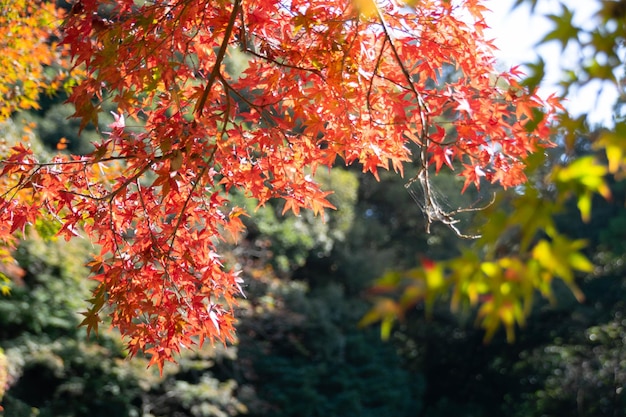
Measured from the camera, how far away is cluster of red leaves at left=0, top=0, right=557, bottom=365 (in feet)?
6.78

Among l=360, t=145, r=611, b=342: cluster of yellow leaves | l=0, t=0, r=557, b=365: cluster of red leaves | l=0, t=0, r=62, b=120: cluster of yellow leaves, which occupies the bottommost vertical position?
l=360, t=145, r=611, b=342: cluster of yellow leaves

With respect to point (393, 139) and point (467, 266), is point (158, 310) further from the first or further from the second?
→ point (467, 266)

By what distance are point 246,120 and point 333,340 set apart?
266 inches

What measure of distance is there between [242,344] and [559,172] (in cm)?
756

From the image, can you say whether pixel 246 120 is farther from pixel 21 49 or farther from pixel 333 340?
pixel 333 340

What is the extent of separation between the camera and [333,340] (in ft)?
28.7

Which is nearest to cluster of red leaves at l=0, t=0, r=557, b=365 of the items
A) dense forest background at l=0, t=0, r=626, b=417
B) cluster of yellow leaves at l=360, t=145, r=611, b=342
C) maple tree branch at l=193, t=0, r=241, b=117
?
maple tree branch at l=193, t=0, r=241, b=117

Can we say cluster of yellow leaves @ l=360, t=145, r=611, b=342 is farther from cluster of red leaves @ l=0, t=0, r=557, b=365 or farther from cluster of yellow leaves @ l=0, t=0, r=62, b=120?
cluster of yellow leaves @ l=0, t=0, r=62, b=120

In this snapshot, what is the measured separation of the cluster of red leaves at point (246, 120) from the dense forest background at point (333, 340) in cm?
394

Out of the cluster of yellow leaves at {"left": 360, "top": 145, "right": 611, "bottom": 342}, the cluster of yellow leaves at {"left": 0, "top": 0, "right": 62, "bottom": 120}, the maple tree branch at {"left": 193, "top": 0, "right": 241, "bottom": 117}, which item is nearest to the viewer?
the cluster of yellow leaves at {"left": 360, "top": 145, "right": 611, "bottom": 342}

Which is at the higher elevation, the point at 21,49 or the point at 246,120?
the point at 21,49

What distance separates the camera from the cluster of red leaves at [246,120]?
2.07 metres

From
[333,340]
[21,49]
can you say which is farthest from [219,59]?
[333,340]

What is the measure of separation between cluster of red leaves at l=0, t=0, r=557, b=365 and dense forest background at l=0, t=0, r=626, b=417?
3936 millimetres
